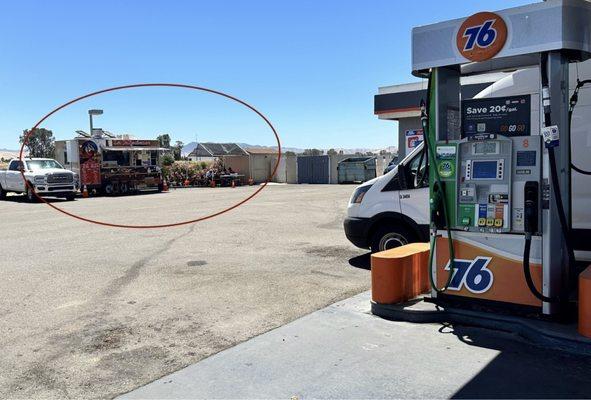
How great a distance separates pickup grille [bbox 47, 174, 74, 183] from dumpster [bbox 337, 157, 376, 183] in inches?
725

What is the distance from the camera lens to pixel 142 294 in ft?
22.5

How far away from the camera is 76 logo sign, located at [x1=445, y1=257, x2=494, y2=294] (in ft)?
17.9

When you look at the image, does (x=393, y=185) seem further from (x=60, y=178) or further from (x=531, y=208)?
(x=60, y=178)

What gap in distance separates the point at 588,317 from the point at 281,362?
2754 mm

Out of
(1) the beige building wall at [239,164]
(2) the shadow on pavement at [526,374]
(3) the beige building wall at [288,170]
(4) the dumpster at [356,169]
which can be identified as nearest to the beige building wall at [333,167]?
(4) the dumpster at [356,169]

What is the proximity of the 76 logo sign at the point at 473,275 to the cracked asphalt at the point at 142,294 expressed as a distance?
1.51 meters

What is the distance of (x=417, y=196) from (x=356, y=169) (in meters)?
28.6

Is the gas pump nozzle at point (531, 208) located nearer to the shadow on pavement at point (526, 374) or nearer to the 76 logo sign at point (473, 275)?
the 76 logo sign at point (473, 275)

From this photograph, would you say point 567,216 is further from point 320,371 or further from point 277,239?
point 277,239

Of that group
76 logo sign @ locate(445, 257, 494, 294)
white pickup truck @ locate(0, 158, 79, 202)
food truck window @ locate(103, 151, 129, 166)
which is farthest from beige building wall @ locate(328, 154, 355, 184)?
76 logo sign @ locate(445, 257, 494, 294)

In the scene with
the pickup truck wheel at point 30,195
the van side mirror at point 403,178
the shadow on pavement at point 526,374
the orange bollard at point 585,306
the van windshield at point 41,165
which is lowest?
the shadow on pavement at point 526,374

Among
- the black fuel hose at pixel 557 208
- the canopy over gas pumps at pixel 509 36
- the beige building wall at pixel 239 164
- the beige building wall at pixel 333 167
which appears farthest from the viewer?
the beige building wall at pixel 239 164

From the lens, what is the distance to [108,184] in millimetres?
29203

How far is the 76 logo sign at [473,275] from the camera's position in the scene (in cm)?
546
